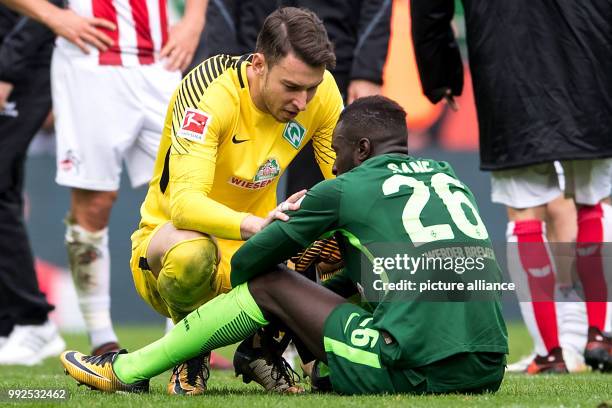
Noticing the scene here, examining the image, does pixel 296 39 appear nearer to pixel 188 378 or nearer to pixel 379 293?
pixel 379 293

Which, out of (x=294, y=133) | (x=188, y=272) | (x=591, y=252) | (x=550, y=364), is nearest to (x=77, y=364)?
(x=188, y=272)

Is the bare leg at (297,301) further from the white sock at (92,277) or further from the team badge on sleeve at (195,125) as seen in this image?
the white sock at (92,277)

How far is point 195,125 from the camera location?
13.8 feet

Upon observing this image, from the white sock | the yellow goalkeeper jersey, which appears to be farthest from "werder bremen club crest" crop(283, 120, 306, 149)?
the white sock

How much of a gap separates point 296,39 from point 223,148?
0.51m

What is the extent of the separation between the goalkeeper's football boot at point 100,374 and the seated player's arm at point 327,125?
1.21 m

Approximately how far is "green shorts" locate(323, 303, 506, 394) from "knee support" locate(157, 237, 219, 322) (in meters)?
0.56

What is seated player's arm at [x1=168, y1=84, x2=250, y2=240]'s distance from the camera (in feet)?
13.1

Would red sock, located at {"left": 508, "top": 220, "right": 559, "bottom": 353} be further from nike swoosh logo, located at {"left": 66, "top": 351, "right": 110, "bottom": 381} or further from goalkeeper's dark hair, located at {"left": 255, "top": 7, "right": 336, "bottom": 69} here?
nike swoosh logo, located at {"left": 66, "top": 351, "right": 110, "bottom": 381}

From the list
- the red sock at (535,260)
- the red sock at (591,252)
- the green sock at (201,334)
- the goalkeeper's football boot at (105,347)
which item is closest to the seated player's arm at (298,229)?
the green sock at (201,334)

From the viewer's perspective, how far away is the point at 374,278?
12.3 feet

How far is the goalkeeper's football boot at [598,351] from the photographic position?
17.3 feet

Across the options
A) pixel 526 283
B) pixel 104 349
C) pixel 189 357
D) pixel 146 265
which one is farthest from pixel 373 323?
pixel 104 349

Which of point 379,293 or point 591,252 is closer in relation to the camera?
point 379,293
